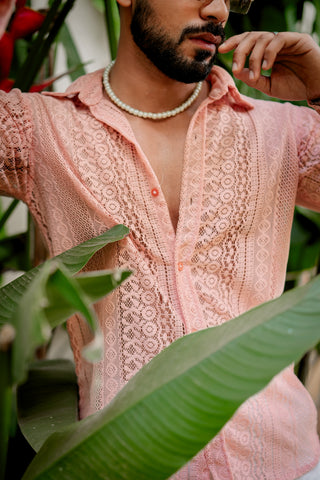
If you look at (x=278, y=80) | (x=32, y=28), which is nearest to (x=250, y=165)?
(x=278, y=80)

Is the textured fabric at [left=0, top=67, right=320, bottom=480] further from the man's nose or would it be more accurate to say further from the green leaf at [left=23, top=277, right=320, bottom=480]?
the green leaf at [left=23, top=277, right=320, bottom=480]

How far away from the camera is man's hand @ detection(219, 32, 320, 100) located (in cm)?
70

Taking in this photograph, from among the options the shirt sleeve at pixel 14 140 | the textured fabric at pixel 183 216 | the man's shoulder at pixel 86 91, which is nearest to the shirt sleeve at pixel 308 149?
the textured fabric at pixel 183 216

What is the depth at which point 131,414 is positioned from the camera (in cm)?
34

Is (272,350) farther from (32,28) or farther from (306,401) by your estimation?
(32,28)

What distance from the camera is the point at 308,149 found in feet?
2.57

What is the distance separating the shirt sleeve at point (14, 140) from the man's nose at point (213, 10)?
0.28m

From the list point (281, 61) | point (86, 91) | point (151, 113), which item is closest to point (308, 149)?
point (281, 61)

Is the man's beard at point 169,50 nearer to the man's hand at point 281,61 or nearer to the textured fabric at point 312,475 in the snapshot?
the man's hand at point 281,61

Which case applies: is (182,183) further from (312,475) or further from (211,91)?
(312,475)

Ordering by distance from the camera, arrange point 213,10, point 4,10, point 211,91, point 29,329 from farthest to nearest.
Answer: point 211,91 → point 213,10 → point 4,10 → point 29,329

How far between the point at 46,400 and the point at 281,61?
0.61 m

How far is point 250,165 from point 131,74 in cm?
23

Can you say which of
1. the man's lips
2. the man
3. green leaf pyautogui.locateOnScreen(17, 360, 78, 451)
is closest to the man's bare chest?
the man
